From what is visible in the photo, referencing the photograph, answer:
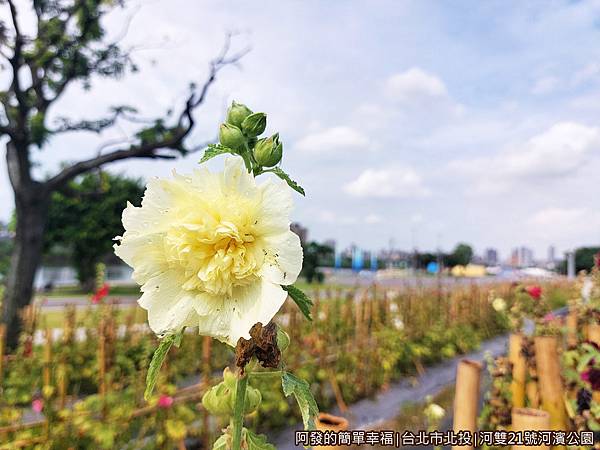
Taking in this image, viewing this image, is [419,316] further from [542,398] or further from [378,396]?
[542,398]

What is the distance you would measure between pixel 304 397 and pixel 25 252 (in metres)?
7.28

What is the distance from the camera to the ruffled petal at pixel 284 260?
1.95 feet

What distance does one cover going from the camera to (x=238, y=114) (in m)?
0.73

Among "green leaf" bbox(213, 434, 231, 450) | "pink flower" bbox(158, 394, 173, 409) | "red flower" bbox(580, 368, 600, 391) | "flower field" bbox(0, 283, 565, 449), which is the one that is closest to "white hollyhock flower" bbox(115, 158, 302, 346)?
"green leaf" bbox(213, 434, 231, 450)

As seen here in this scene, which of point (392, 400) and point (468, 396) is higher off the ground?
point (468, 396)

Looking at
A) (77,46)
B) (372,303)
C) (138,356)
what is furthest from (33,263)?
(372,303)

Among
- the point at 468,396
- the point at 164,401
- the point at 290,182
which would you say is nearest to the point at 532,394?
the point at 468,396

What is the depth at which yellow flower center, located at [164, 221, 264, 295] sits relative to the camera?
0.62 meters

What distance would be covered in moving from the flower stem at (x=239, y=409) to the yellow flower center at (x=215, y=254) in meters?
0.14

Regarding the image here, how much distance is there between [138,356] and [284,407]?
1318 millimetres

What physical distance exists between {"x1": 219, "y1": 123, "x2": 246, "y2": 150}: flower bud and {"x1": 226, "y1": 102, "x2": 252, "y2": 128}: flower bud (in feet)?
0.07

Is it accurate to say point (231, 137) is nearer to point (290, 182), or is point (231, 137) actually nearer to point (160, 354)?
point (290, 182)

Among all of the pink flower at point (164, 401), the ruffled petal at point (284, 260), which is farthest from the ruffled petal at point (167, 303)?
the pink flower at point (164, 401)

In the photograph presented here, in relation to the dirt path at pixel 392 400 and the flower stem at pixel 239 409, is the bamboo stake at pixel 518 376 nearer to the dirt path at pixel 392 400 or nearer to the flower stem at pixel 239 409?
the dirt path at pixel 392 400
